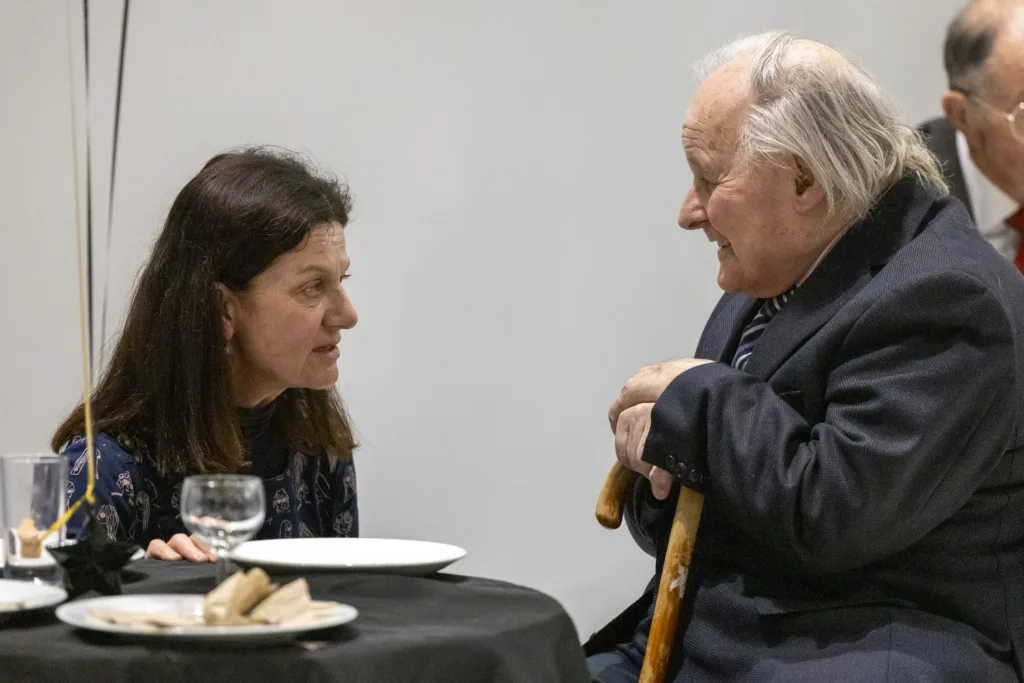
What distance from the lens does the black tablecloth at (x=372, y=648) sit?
3.88 feet

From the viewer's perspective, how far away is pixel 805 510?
173cm

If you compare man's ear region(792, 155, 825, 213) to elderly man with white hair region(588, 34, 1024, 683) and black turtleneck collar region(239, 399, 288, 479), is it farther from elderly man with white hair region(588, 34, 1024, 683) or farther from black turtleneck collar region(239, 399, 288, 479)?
black turtleneck collar region(239, 399, 288, 479)

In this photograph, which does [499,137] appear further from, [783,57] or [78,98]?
[783,57]

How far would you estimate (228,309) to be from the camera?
2.40 m

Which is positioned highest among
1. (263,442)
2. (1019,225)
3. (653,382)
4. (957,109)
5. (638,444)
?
(957,109)

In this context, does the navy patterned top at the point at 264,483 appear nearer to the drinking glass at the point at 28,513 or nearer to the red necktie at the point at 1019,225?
the drinking glass at the point at 28,513

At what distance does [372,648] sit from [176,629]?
0.20 meters

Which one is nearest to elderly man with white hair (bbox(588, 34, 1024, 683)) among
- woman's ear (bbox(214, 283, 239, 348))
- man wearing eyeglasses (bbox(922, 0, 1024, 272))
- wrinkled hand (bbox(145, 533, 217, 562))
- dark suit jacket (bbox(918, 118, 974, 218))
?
wrinkled hand (bbox(145, 533, 217, 562))

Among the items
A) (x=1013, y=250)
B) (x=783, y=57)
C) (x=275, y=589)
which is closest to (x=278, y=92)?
(x=783, y=57)

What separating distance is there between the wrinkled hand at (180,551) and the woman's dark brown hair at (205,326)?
31 centimetres

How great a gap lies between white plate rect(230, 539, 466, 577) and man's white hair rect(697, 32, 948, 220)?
835 millimetres

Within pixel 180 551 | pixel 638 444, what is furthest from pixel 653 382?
pixel 180 551

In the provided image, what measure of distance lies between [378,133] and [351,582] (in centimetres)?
213

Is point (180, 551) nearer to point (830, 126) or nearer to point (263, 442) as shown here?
point (263, 442)
